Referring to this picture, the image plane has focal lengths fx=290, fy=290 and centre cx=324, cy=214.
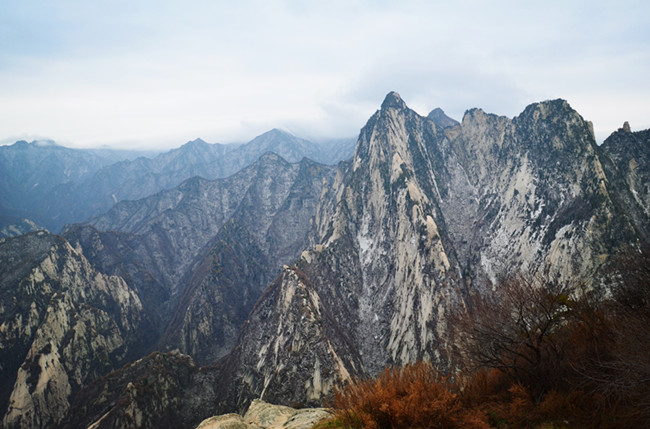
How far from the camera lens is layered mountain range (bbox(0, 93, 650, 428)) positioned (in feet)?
210

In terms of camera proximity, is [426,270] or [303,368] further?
[426,270]

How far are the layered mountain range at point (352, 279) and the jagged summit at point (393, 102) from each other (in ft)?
6.86

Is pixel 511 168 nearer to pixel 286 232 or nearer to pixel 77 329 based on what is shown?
pixel 286 232

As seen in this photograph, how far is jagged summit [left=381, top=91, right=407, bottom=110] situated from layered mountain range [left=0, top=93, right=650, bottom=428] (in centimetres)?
209

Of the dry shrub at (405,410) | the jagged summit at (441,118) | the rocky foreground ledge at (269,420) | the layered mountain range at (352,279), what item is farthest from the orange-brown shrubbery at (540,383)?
the jagged summit at (441,118)

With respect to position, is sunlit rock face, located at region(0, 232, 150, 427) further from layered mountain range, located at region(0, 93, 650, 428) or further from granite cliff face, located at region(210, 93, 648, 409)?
granite cliff face, located at region(210, 93, 648, 409)

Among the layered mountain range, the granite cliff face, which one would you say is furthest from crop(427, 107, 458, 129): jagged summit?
the granite cliff face

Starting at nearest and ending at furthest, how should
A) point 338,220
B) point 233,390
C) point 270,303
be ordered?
point 233,390 < point 270,303 < point 338,220

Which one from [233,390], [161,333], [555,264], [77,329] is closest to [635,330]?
[555,264]

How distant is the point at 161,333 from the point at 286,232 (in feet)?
265

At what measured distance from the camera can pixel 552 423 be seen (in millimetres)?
12227

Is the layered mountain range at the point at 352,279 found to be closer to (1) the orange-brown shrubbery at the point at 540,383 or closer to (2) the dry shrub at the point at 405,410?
(1) the orange-brown shrubbery at the point at 540,383

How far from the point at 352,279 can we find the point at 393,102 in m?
89.8

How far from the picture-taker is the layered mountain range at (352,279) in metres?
64.1
